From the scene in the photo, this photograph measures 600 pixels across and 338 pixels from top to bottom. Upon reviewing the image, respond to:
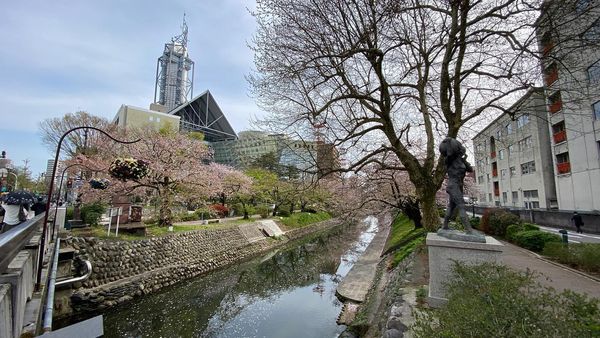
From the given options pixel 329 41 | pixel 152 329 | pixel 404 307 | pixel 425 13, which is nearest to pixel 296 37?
pixel 329 41

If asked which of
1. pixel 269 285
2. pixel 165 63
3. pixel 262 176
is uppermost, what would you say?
pixel 165 63

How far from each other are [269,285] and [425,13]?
12.8 metres

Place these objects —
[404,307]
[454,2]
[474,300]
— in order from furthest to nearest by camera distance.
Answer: [454,2]
[404,307]
[474,300]

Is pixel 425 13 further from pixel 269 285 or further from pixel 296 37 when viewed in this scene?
pixel 269 285

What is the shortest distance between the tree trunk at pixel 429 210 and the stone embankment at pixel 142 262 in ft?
37.8

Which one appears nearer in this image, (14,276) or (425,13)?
(14,276)

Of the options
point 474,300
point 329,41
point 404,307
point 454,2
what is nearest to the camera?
point 474,300

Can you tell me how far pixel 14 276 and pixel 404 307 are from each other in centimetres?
516

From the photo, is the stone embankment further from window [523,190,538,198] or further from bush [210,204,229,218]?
window [523,190,538,198]

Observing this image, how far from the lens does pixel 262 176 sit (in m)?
30.6

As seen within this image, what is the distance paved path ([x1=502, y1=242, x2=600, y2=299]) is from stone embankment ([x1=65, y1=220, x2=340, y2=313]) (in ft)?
42.0

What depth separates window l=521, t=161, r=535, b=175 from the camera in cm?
2473

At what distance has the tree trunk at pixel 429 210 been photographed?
866cm

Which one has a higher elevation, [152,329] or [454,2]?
[454,2]
